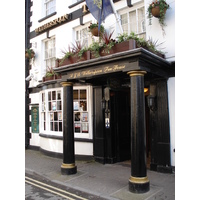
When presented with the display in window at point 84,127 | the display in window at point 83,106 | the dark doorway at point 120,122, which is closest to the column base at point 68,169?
the dark doorway at point 120,122

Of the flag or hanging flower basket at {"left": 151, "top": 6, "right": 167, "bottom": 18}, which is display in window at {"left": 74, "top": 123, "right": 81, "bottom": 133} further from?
hanging flower basket at {"left": 151, "top": 6, "right": 167, "bottom": 18}

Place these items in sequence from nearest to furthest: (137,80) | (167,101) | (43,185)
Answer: (137,80), (43,185), (167,101)

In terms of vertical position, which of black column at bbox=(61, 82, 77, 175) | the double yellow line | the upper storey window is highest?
the upper storey window

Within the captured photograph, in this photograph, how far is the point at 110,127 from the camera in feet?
28.0

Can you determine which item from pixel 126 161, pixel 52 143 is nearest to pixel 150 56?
pixel 126 161

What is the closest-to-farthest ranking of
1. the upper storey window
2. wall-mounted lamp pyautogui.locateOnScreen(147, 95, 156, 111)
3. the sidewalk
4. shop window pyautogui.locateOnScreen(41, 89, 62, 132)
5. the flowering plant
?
1. the sidewalk
2. the flowering plant
3. wall-mounted lamp pyautogui.locateOnScreen(147, 95, 156, 111)
4. shop window pyautogui.locateOnScreen(41, 89, 62, 132)
5. the upper storey window

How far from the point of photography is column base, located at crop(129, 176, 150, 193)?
5.45m

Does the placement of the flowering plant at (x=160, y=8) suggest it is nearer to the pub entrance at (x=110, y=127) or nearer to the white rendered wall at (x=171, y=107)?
the white rendered wall at (x=171, y=107)

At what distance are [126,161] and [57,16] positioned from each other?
7699 mm

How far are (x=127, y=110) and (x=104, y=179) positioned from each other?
10.8ft

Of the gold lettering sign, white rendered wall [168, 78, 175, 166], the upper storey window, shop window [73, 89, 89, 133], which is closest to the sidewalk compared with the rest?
white rendered wall [168, 78, 175, 166]

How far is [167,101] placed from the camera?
7148mm

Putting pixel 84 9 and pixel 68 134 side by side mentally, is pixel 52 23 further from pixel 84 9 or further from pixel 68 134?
pixel 68 134

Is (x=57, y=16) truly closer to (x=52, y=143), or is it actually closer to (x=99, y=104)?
(x=99, y=104)
